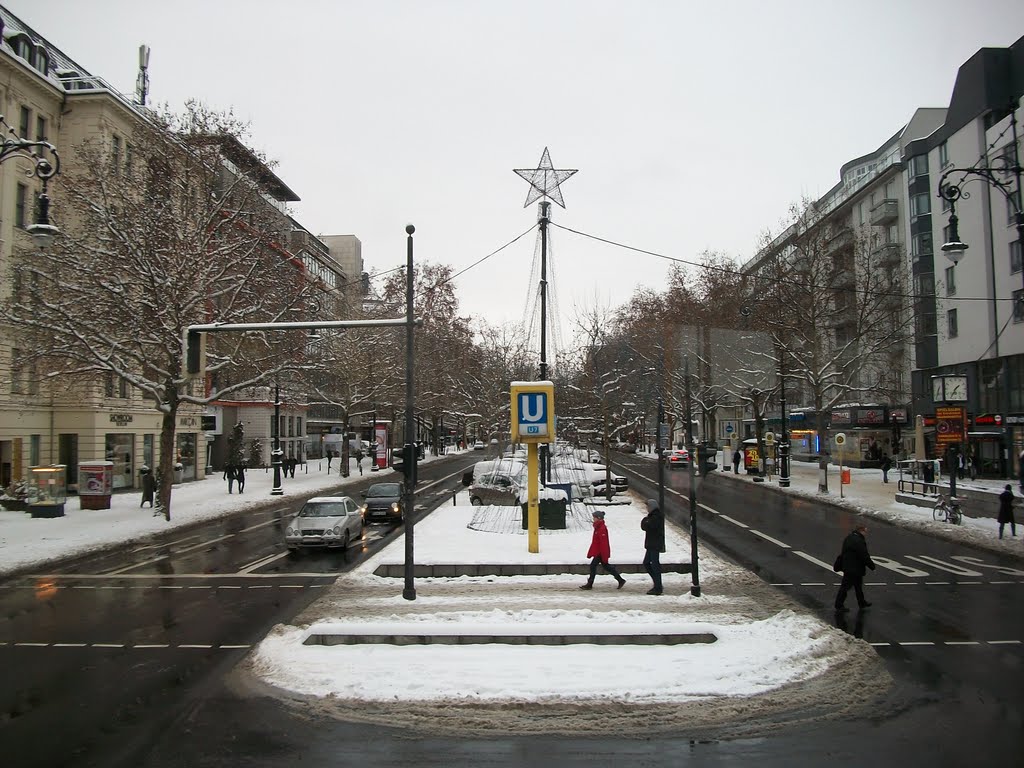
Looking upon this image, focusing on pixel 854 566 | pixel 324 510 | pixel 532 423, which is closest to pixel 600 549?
pixel 532 423

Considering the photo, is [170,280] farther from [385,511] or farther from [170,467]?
[385,511]

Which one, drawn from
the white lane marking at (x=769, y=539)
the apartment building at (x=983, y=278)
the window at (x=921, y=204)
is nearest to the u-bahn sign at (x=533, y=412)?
the white lane marking at (x=769, y=539)

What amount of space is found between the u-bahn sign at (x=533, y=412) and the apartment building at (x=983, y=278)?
2741cm

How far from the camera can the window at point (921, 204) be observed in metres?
46.9

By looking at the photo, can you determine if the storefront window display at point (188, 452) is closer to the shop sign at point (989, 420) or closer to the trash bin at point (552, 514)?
the trash bin at point (552, 514)

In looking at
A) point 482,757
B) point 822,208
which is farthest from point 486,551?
point 822,208

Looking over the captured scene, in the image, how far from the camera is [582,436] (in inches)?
1666

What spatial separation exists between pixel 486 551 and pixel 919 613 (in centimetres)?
920

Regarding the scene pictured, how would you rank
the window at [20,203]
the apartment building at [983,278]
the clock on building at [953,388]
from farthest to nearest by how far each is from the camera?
the apartment building at [983,278], the window at [20,203], the clock on building at [953,388]

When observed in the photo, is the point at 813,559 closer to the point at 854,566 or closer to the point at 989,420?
the point at 854,566

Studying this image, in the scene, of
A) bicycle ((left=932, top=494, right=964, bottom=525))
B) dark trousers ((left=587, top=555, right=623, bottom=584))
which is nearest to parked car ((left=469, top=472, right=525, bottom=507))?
dark trousers ((left=587, top=555, right=623, bottom=584))

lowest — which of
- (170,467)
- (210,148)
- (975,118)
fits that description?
(170,467)

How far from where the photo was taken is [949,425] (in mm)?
25906

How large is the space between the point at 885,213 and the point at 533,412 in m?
47.4
